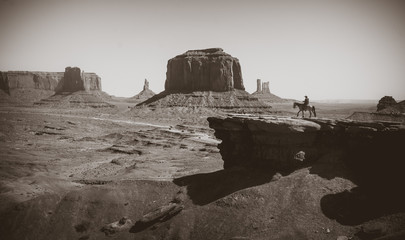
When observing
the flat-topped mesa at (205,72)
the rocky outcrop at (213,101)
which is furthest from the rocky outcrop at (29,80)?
the flat-topped mesa at (205,72)

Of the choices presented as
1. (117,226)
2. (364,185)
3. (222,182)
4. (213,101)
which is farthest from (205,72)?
(364,185)

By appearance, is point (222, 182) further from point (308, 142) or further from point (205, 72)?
point (205, 72)

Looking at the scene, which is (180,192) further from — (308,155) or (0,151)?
(0,151)

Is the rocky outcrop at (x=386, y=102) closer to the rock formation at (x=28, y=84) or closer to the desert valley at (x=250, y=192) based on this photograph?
the desert valley at (x=250, y=192)

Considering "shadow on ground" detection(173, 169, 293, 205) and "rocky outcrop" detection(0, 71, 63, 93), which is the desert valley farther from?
"rocky outcrop" detection(0, 71, 63, 93)

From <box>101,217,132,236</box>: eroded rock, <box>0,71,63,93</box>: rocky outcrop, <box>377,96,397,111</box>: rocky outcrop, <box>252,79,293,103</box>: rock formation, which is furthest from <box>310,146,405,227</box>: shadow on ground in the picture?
<box>0,71,63,93</box>: rocky outcrop
